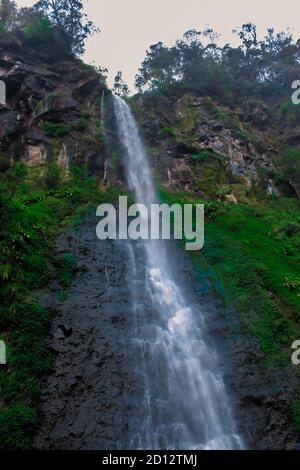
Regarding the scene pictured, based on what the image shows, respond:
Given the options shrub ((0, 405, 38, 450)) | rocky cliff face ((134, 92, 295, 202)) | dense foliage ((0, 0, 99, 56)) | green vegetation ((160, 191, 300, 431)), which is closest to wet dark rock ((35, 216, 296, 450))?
shrub ((0, 405, 38, 450))

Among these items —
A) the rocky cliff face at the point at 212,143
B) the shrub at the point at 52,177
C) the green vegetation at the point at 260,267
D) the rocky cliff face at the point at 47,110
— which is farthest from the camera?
the rocky cliff face at the point at 212,143

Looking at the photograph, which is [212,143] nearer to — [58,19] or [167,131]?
[167,131]

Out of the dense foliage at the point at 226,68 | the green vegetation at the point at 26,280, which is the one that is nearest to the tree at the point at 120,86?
the dense foliage at the point at 226,68

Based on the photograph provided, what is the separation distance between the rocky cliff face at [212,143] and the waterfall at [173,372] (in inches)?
486

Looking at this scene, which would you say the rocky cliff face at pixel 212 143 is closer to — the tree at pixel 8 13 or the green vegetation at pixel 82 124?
the green vegetation at pixel 82 124

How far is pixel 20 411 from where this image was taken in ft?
34.7

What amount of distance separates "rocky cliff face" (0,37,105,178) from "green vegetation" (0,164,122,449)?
4.51 metres

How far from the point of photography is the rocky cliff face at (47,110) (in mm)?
26547

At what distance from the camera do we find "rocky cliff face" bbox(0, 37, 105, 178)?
26.5 m

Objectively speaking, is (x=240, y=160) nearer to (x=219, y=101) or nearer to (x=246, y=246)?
→ (x=219, y=101)

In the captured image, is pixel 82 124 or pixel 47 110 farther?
pixel 82 124

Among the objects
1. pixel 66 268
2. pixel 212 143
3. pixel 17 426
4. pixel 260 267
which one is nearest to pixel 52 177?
pixel 66 268

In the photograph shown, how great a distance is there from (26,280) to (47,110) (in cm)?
1740

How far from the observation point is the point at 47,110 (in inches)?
1126
